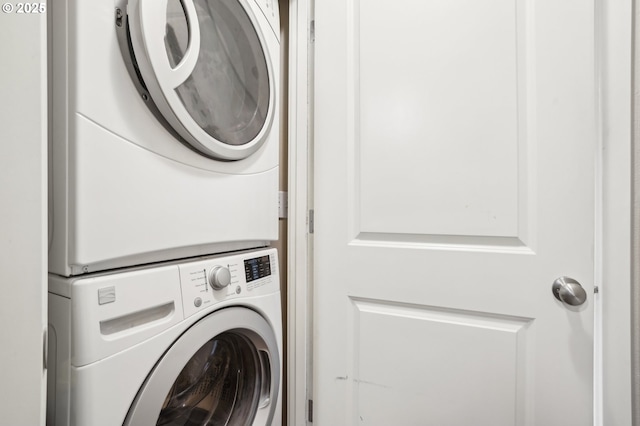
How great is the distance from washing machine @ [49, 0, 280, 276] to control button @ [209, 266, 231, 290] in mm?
59

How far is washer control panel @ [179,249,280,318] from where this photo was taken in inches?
23.8

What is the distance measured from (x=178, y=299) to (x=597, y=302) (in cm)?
110

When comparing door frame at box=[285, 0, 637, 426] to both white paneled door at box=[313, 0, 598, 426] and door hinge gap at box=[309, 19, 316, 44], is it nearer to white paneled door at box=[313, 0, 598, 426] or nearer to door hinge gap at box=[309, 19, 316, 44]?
white paneled door at box=[313, 0, 598, 426]

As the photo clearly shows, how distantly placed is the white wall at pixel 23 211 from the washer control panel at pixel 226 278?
228mm

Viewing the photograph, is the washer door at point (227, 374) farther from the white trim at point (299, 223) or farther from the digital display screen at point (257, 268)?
the white trim at point (299, 223)

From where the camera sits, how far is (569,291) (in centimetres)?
75

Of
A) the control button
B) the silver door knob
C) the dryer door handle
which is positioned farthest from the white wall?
the silver door knob

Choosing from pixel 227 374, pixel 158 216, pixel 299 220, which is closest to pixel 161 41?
pixel 158 216

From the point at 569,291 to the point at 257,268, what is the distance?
0.87m

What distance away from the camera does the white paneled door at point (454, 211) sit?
0.79 m

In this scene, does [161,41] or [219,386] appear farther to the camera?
[219,386]

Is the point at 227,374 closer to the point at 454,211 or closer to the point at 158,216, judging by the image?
the point at 158,216

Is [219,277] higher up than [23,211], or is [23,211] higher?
[23,211]

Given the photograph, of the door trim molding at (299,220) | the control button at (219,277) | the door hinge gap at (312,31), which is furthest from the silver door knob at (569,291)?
the door hinge gap at (312,31)
